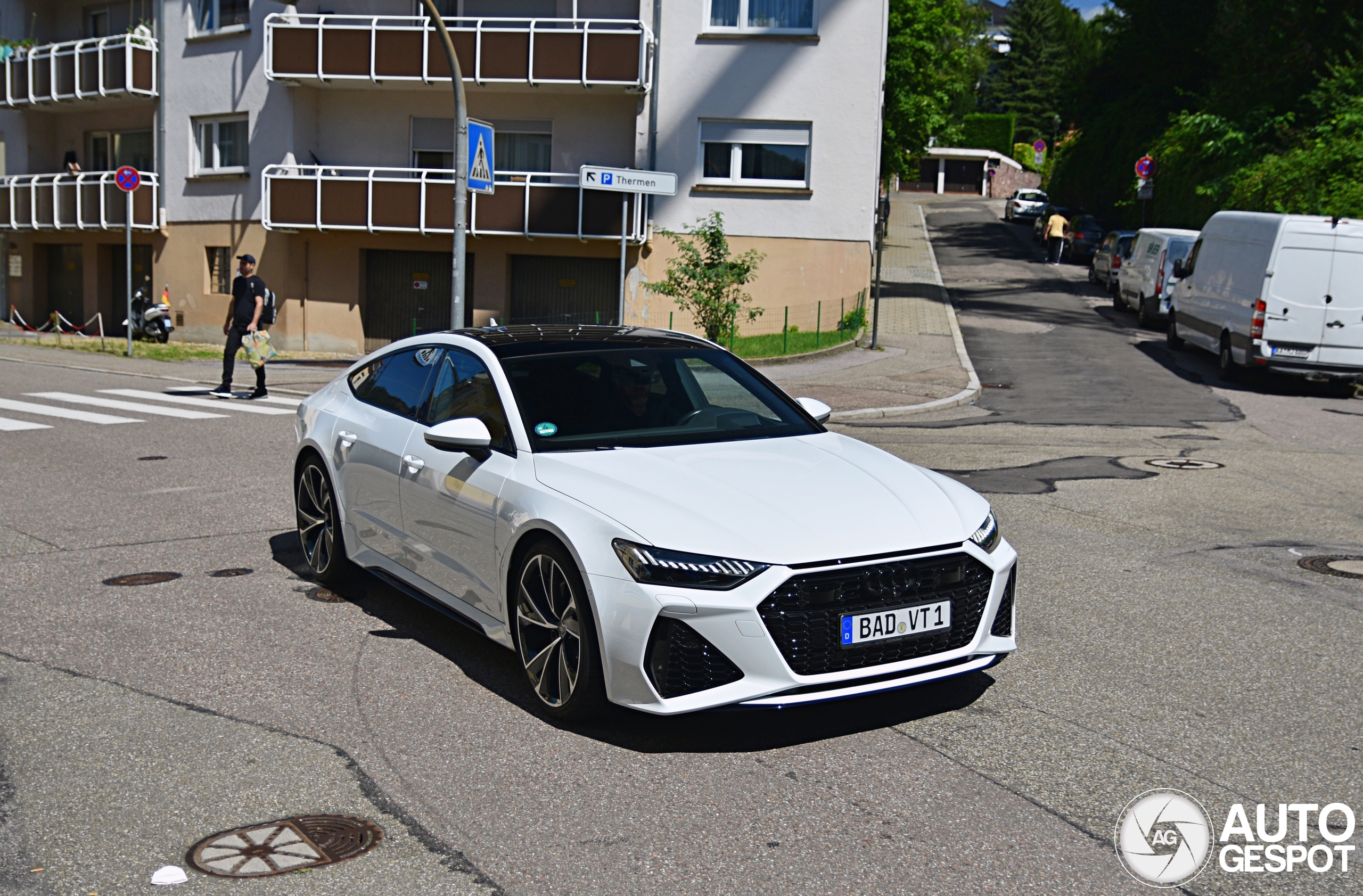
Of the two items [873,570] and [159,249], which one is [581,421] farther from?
[159,249]

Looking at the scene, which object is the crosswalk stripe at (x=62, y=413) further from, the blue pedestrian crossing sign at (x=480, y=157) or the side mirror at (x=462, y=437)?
the side mirror at (x=462, y=437)

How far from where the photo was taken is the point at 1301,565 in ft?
26.6

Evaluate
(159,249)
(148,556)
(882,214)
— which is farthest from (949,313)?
(148,556)

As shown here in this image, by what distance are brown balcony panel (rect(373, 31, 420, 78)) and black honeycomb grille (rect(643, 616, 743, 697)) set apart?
25.8 meters

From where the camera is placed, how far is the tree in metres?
47.4

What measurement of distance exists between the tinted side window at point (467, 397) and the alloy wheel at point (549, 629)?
641 mm

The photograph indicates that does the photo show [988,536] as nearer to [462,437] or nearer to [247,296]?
[462,437]

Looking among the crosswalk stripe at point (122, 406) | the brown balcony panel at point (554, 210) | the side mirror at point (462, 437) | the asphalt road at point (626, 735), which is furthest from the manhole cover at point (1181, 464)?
the brown balcony panel at point (554, 210)

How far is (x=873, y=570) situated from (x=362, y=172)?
88.3 feet

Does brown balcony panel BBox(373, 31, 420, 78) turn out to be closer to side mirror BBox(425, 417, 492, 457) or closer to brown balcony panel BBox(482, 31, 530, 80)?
brown balcony panel BBox(482, 31, 530, 80)

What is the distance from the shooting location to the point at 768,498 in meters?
4.98

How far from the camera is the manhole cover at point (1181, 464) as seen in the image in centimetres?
1231

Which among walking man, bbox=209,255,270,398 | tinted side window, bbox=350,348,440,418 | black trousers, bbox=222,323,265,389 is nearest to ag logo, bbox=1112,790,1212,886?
tinted side window, bbox=350,348,440,418

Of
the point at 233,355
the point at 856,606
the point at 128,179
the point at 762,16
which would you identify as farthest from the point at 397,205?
the point at 856,606
